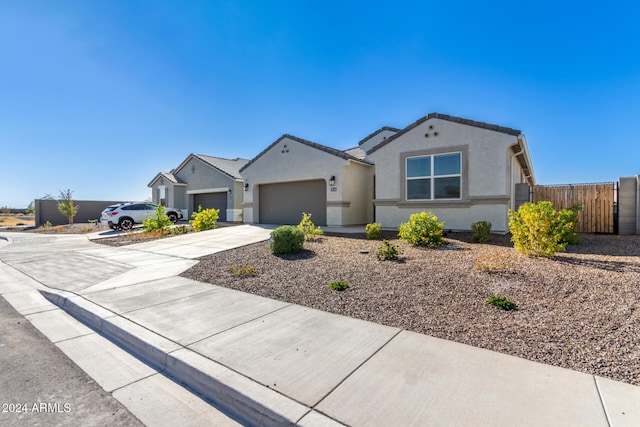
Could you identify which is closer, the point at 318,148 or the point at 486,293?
the point at 486,293

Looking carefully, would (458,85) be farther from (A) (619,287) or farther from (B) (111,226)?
(B) (111,226)

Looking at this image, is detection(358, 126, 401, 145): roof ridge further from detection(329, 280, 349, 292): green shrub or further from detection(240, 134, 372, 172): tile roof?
detection(329, 280, 349, 292): green shrub

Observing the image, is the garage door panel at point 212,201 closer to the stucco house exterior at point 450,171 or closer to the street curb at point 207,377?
the stucco house exterior at point 450,171

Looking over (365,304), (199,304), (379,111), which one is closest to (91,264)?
(199,304)

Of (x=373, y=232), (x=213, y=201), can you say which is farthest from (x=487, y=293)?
(x=213, y=201)

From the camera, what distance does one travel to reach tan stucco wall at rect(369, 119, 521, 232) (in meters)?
10.7

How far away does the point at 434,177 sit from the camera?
11.9 metres

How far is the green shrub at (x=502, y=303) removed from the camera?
14.3 ft

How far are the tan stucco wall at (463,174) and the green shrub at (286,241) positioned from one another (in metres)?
5.28

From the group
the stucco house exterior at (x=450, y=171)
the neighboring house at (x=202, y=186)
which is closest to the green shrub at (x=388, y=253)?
the stucco house exterior at (x=450, y=171)

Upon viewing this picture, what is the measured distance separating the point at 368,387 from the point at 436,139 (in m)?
10.9

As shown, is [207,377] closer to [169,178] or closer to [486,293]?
[486,293]

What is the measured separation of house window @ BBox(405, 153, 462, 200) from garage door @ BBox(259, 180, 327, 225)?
4.72m

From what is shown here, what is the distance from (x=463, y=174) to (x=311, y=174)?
23.5 feet
